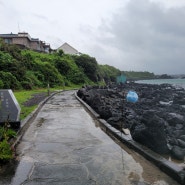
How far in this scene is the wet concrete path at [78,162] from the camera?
18.0ft

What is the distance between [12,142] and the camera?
802cm

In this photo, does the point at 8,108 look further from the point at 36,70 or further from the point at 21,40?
the point at 21,40

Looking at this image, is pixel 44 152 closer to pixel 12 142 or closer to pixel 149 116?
pixel 12 142

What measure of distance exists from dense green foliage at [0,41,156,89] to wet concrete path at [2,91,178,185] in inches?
802

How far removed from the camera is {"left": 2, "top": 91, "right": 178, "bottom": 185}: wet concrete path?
5.50 metres

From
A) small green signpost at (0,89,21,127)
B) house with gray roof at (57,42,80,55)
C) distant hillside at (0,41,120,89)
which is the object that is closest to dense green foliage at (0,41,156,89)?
distant hillside at (0,41,120,89)

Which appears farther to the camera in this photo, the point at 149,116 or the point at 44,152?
the point at 149,116

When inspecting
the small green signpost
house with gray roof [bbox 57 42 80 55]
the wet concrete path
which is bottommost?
the wet concrete path

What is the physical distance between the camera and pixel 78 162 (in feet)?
21.5

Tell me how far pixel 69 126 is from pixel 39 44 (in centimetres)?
7380

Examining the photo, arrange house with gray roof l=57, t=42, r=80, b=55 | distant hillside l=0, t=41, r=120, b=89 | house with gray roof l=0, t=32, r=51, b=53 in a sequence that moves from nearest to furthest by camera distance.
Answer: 1. distant hillside l=0, t=41, r=120, b=89
2. house with gray roof l=0, t=32, r=51, b=53
3. house with gray roof l=57, t=42, r=80, b=55

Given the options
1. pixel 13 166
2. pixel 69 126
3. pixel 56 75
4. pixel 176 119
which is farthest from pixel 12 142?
pixel 56 75

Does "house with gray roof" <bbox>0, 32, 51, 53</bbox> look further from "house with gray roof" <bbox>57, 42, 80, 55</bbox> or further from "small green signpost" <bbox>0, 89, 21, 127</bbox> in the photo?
"small green signpost" <bbox>0, 89, 21, 127</bbox>

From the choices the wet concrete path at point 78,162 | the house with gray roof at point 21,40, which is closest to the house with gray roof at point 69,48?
the house with gray roof at point 21,40
